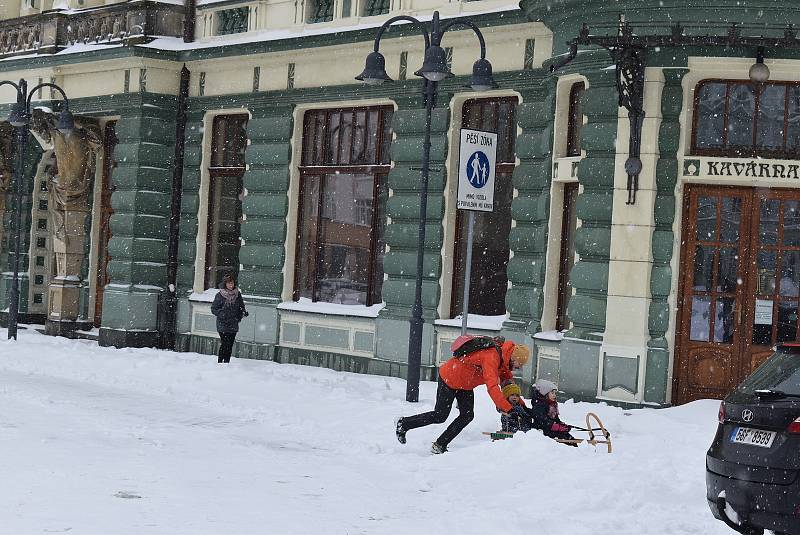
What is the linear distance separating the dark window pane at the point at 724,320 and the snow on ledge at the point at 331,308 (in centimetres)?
595

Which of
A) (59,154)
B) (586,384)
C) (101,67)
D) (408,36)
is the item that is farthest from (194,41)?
(586,384)

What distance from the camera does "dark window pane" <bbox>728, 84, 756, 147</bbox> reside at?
16656mm

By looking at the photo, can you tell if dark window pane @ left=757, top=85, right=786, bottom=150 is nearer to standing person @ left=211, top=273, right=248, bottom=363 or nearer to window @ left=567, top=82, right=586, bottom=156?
window @ left=567, top=82, right=586, bottom=156

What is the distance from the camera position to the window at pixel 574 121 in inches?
706

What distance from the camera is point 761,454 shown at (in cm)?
845

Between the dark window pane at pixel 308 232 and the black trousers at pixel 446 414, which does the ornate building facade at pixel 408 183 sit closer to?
the dark window pane at pixel 308 232

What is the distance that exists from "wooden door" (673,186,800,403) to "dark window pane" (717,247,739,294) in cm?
1

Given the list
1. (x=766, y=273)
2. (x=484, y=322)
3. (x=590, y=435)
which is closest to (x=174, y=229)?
(x=484, y=322)

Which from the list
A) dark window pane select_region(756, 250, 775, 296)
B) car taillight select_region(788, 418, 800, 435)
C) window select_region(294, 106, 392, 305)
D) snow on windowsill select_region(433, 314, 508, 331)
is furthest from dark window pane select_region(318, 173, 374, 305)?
car taillight select_region(788, 418, 800, 435)

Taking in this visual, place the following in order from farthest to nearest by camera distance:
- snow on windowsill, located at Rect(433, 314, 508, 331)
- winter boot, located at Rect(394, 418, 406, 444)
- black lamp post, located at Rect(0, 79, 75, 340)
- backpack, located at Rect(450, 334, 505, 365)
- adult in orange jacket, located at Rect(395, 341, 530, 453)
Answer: black lamp post, located at Rect(0, 79, 75, 340)
snow on windowsill, located at Rect(433, 314, 508, 331)
winter boot, located at Rect(394, 418, 406, 444)
backpack, located at Rect(450, 334, 505, 365)
adult in orange jacket, located at Rect(395, 341, 530, 453)

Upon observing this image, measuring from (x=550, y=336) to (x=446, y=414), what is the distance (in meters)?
4.94

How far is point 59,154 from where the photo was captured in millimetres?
26469

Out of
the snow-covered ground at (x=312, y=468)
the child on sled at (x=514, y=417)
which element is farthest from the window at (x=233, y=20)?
the child on sled at (x=514, y=417)

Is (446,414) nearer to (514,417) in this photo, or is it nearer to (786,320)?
(514,417)
